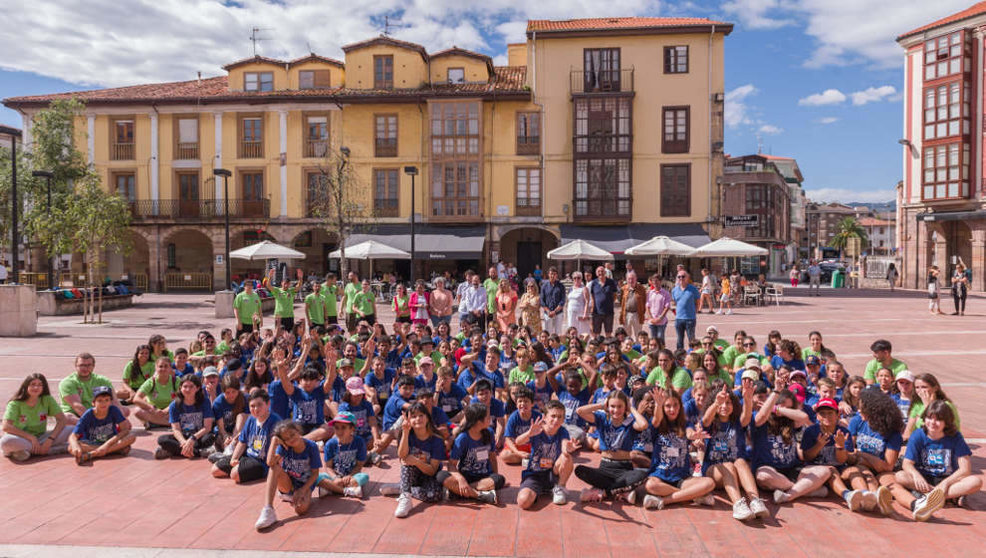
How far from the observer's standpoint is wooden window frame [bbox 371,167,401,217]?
3347 cm

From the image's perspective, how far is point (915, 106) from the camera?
39250 millimetres

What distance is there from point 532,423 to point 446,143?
28.0 metres

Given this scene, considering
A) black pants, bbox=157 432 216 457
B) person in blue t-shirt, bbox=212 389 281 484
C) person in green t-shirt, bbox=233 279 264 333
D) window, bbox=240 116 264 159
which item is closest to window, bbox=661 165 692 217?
window, bbox=240 116 264 159

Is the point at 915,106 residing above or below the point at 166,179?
above

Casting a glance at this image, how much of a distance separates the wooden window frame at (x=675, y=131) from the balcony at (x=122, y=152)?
Result: 90.6ft

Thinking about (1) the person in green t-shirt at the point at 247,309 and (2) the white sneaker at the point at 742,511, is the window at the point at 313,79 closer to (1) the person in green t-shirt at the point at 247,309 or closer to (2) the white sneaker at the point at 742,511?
(1) the person in green t-shirt at the point at 247,309

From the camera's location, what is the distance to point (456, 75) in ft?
113

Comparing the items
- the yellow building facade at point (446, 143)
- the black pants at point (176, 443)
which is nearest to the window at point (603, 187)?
the yellow building facade at point (446, 143)

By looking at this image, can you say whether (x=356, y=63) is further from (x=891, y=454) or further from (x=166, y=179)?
(x=891, y=454)

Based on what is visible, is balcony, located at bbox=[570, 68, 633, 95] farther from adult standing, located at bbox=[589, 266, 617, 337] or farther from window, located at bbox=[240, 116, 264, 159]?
adult standing, located at bbox=[589, 266, 617, 337]

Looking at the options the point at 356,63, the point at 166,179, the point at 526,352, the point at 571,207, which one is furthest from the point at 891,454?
the point at 166,179

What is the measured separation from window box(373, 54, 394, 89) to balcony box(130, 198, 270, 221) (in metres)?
8.44

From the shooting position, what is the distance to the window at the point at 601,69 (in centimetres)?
3278

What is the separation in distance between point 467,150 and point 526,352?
83.9ft
